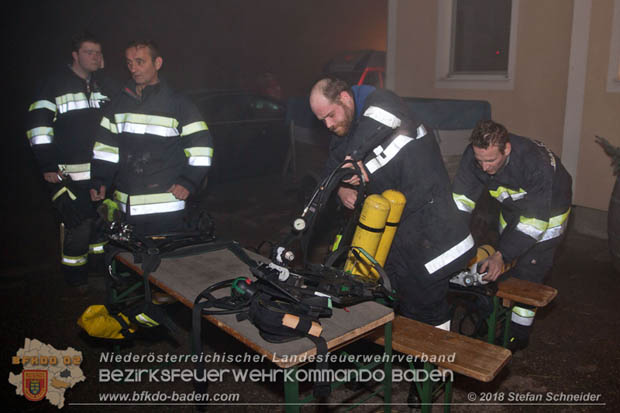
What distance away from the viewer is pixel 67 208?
484cm

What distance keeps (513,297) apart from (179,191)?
265cm

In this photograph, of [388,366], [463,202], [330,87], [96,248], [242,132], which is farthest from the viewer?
[242,132]

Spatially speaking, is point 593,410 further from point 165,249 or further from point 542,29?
point 542,29

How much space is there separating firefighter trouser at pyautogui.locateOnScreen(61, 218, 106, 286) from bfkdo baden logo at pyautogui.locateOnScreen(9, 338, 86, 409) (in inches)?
42.6

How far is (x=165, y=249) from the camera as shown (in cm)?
326

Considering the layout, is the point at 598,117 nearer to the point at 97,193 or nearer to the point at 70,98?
the point at 97,193

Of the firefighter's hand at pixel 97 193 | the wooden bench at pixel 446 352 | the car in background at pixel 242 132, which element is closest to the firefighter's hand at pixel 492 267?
the wooden bench at pixel 446 352

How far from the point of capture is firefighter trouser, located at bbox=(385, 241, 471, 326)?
126 inches

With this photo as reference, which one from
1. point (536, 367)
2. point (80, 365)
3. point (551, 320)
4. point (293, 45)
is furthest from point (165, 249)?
point (293, 45)

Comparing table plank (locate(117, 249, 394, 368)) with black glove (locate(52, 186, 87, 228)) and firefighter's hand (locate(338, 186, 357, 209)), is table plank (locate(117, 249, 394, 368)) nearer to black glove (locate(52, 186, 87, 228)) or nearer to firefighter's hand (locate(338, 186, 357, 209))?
firefighter's hand (locate(338, 186, 357, 209))

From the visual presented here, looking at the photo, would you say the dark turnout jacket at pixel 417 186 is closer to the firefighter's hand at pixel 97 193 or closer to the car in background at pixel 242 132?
the firefighter's hand at pixel 97 193

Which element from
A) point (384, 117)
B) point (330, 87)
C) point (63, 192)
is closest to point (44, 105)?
point (63, 192)

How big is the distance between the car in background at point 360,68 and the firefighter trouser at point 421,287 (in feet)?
30.9

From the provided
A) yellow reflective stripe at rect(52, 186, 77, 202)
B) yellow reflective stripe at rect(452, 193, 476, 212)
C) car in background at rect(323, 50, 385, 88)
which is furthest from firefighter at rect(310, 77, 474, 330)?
car in background at rect(323, 50, 385, 88)
